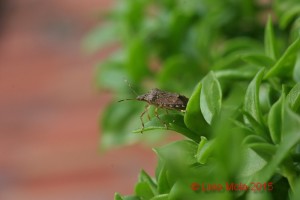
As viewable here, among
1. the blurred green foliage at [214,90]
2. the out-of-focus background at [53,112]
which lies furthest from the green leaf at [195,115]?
the out-of-focus background at [53,112]

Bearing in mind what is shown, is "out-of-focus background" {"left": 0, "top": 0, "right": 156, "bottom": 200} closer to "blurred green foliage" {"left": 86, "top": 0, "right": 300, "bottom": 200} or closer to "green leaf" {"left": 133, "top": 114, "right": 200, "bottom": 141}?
"blurred green foliage" {"left": 86, "top": 0, "right": 300, "bottom": 200}

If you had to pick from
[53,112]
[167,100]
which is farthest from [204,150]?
[53,112]

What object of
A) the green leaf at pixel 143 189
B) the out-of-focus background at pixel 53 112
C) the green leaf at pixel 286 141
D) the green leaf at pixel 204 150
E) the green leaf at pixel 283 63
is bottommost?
the green leaf at pixel 286 141

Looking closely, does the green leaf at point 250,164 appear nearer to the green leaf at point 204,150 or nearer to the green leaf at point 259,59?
the green leaf at point 204,150

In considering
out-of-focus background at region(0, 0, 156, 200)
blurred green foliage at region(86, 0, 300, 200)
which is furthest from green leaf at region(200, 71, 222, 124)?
out-of-focus background at region(0, 0, 156, 200)

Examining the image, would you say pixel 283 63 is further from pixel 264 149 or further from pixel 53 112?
pixel 53 112

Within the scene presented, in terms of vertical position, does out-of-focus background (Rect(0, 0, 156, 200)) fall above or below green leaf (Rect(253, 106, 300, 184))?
above

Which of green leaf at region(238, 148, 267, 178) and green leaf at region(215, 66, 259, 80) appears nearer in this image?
green leaf at region(238, 148, 267, 178)

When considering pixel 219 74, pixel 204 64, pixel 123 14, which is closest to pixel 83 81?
pixel 123 14
